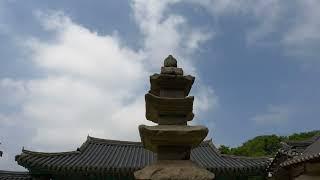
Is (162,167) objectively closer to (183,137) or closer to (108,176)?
(183,137)

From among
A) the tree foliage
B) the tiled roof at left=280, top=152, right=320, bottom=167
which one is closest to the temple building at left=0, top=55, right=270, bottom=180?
the tiled roof at left=280, top=152, right=320, bottom=167

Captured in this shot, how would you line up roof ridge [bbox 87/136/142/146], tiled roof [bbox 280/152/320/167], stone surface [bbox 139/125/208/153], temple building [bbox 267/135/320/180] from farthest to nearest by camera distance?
roof ridge [bbox 87/136/142/146] < temple building [bbox 267/135/320/180] < tiled roof [bbox 280/152/320/167] < stone surface [bbox 139/125/208/153]

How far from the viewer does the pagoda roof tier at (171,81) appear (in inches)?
269

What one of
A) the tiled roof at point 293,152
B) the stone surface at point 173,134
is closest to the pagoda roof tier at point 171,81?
the stone surface at point 173,134

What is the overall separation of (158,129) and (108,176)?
11622mm

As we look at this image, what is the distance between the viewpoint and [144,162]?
1966 centimetres

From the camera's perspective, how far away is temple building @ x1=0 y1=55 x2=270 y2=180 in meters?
6.57

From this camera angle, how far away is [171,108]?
22.2 feet

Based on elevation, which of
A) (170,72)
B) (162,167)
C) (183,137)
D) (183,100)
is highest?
(170,72)

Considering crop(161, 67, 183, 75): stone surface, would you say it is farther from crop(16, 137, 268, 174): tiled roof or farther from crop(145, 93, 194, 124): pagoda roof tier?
crop(16, 137, 268, 174): tiled roof

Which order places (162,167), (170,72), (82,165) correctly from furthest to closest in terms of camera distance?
(82,165)
(170,72)
(162,167)

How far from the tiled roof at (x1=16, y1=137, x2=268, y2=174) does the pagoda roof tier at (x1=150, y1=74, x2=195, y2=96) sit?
1095 cm

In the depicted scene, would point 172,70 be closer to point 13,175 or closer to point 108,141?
point 108,141

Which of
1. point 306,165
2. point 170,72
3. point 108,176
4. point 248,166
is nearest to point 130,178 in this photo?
point 108,176
